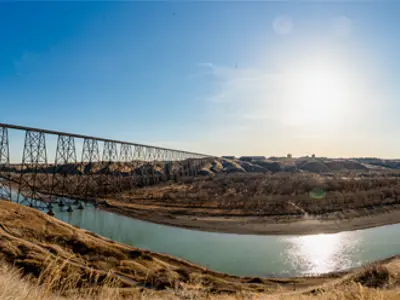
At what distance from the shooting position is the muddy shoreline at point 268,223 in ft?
76.3

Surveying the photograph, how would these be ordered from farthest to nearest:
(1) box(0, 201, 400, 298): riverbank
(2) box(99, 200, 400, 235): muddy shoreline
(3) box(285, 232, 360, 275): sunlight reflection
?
1. (2) box(99, 200, 400, 235): muddy shoreline
2. (3) box(285, 232, 360, 275): sunlight reflection
3. (1) box(0, 201, 400, 298): riverbank

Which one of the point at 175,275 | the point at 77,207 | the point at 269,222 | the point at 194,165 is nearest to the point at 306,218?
the point at 269,222

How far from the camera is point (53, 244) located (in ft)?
41.8

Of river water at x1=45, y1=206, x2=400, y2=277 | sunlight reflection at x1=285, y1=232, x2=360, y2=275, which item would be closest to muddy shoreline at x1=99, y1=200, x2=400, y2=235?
river water at x1=45, y1=206, x2=400, y2=277

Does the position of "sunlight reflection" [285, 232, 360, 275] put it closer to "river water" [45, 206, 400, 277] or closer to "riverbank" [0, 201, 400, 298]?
"river water" [45, 206, 400, 277]

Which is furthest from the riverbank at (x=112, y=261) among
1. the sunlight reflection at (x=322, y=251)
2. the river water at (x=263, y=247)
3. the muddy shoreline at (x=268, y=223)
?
the muddy shoreline at (x=268, y=223)

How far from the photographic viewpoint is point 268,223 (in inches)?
1001

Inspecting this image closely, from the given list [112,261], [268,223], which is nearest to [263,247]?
[268,223]

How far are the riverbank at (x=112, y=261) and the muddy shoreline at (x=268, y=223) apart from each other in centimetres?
999

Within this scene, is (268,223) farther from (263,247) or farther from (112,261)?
(112,261)

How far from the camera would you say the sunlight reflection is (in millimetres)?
15573

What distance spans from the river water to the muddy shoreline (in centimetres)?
105

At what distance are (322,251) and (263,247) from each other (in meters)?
4.12

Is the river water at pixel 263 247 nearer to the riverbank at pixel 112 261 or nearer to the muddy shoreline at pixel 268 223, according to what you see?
the muddy shoreline at pixel 268 223
